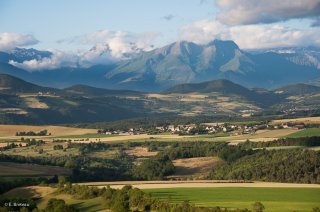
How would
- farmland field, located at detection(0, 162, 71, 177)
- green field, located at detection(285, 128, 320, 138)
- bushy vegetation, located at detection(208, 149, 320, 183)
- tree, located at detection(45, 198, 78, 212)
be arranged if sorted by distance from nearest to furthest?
tree, located at detection(45, 198, 78, 212), bushy vegetation, located at detection(208, 149, 320, 183), farmland field, located at detection(0, 162, 71, 177), green field, located at detection(285, 128, 320, 138)

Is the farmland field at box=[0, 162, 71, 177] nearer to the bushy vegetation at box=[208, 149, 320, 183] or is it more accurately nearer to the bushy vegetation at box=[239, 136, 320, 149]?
the bushy vegetation at box=[208, 149, 320, 183]

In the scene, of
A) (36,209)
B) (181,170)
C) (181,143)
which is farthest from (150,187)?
(181,143)

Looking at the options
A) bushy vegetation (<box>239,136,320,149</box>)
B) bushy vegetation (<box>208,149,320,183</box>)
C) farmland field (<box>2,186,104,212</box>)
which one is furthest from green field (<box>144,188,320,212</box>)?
bushy vegetation (<box>239,136,320,149</box>)

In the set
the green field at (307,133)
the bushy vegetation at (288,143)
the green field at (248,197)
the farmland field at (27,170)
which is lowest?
the green field at (248,197)

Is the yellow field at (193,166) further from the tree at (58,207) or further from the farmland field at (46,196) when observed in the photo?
the tree at (58,207)

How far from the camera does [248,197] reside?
230ft

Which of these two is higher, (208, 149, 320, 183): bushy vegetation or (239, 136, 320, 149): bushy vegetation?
(239, 136, 320, 149): bushy vegetation

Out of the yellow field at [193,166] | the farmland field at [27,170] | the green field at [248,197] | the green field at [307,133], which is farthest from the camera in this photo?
the green field at [307,133]

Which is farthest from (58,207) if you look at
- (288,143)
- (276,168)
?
(288,143)

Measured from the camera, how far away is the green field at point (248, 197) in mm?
62419

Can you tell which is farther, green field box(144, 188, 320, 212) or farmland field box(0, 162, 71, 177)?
farmland field box(0, 162, 71, 177)

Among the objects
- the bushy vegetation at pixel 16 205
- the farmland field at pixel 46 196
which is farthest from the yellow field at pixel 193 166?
the bushy vegetation at pixel 16 205

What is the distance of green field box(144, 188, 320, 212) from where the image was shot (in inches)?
2457

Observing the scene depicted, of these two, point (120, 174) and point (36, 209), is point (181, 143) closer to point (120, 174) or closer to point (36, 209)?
point (120, 174)
